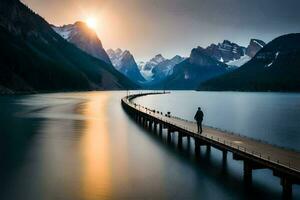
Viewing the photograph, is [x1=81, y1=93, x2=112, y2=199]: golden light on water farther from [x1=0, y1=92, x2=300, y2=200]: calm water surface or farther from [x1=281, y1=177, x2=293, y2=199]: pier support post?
[x1=281, y1=177, x2=293, y2=199]: pier support post

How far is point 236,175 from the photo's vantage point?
33.2 metres

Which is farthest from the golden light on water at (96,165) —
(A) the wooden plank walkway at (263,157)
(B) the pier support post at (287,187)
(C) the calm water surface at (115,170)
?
(B) the pier support post at (287,187)

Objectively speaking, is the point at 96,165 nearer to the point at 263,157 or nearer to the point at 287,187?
the point at 263,157

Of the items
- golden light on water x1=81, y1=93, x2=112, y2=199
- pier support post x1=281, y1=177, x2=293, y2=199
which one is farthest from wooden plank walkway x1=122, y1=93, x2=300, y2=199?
golden light on water x1=81, y1=93, x2=112, y2=199

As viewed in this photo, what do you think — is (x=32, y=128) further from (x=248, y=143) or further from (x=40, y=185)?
(x=248, y=143)

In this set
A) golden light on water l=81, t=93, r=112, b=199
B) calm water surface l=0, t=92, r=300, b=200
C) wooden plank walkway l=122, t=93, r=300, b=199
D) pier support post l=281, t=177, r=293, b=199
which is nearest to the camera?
wooden plank walkway l=122, t=93, r=300, b=199

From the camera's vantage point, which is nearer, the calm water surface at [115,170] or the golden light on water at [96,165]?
the calm water surface at [115,170]

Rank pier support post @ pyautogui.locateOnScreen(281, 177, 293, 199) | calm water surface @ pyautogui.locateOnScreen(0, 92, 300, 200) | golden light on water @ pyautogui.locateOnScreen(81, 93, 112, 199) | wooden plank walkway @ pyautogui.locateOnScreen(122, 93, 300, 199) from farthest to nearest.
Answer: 1. golden light on water @ pyautogui.locateOnScreen(81, 93, 112, 199)
2. calm water surface @ pyautogui.locateOnScreen(0, 92, 300, 200)
3. pier support post @ pyautogui.locateOnScreen(281, 177, 293, 199)
4. wooden plank walkway @ pyautogui.locateOnScreen(122, 93, 300, 199)

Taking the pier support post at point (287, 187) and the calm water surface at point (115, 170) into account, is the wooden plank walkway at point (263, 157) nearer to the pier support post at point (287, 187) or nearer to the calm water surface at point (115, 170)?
the pier support post at point (287, 187)

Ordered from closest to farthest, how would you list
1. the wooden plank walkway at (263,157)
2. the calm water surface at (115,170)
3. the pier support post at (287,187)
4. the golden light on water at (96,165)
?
the wooden plank walkway at (263,157)
the pier support post at (287,187)
the calm water surface at (115,170)
the golden light on water at (96,165)

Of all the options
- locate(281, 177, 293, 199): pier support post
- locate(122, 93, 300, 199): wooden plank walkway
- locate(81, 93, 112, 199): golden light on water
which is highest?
locate(122, 93, 300, 199): wooden plank walkway

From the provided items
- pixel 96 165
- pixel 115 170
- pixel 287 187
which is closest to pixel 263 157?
pixel 287 187

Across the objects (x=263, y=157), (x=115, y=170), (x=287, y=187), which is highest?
(x=263, y=157)

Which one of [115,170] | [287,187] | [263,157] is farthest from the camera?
[115,170]
